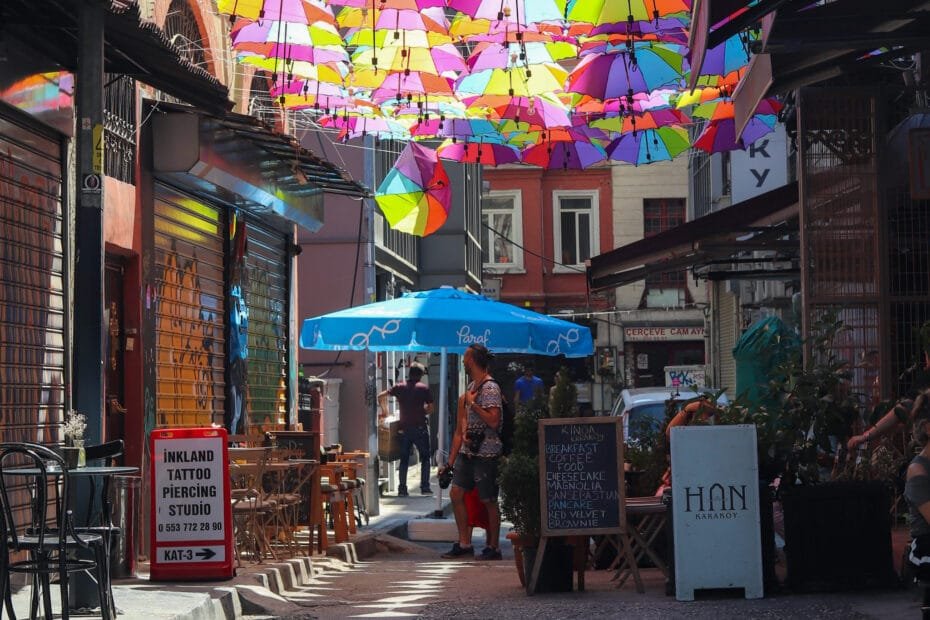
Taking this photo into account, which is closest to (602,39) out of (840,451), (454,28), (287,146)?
(454,28)

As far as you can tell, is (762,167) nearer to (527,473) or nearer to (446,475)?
(446,475)

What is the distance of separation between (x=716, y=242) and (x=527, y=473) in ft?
22.3

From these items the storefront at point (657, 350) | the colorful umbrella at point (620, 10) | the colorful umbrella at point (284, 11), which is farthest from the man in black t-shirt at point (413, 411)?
the storefront at point (657, 350)

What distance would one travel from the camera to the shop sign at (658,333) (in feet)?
166

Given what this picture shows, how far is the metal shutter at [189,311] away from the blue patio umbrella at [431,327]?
1311 mm

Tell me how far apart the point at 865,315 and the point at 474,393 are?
11.7ft

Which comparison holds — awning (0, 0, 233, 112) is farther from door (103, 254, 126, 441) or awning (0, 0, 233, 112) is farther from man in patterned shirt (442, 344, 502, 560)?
man in patterned shirt (442, 344, 502, 560)

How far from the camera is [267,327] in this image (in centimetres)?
1945

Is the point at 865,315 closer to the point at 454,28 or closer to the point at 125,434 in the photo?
the point at 454,28

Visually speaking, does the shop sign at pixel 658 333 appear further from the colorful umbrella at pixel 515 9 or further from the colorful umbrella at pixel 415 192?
the colorful umbrella at pixel 515 9

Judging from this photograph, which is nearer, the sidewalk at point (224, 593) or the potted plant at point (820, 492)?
the sidewalk at point (224, 593)

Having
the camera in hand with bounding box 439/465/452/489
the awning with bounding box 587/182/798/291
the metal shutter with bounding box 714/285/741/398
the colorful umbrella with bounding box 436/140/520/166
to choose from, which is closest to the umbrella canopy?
the awning with bounding box 587/182/798/291

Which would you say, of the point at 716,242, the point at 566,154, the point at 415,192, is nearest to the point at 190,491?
the point at 716,242

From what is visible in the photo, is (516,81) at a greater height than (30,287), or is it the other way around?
(516,81)
